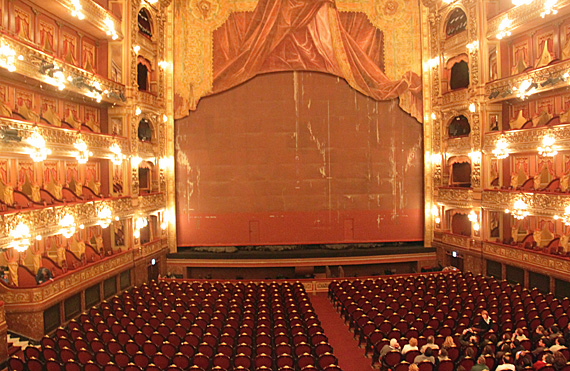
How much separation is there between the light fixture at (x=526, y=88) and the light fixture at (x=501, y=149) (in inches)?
70.0

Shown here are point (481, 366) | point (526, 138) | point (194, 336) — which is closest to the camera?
point (481, 366)

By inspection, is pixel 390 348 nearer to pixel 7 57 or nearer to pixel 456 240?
pixel 7 57

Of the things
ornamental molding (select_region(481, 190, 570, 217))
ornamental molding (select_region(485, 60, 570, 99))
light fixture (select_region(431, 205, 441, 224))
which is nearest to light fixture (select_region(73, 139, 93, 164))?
light fixture (select_region(431, 205, 441, 224))

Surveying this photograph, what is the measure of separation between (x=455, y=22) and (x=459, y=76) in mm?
2456

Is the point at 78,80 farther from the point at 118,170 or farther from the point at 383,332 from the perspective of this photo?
the point at 383,332

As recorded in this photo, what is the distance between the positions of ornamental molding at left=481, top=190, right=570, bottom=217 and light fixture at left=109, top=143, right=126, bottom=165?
14.6m

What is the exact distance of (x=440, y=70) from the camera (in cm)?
2066

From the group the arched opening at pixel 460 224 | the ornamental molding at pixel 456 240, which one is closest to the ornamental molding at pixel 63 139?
the ornamental molding at pixel 456 240

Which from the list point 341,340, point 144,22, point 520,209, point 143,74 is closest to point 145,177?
point 143,74

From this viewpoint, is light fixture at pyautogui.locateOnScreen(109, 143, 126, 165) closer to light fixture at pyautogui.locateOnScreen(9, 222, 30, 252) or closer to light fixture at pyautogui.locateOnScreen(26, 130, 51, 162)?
light fixture at pyautogui.locateOnScreen(26, 130, 51, 162)

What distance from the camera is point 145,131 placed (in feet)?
66.6

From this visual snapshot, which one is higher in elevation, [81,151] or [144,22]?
[144,22]

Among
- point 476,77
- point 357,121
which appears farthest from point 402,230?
point 476,77

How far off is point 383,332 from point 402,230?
11.2 metres
